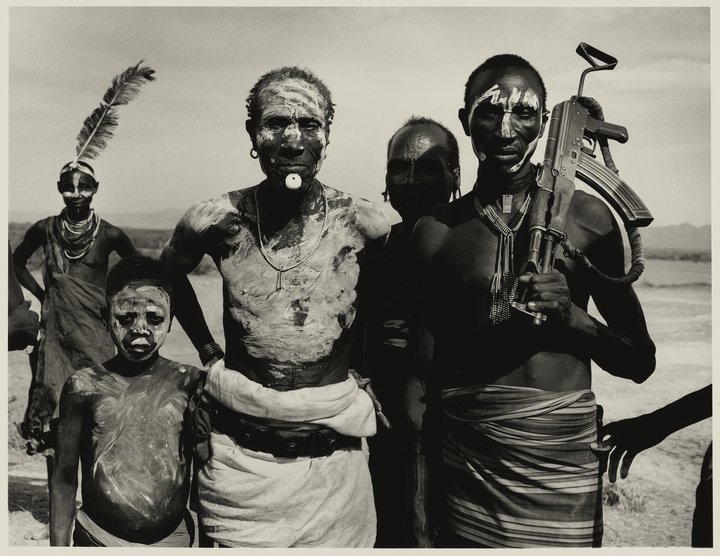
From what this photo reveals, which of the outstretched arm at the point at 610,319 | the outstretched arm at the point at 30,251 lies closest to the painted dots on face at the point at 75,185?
the outstretched arm at the point at 30,251

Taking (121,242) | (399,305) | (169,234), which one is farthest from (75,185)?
(169,234)

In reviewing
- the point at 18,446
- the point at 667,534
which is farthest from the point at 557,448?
the point at 18,446

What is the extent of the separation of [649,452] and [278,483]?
578cm

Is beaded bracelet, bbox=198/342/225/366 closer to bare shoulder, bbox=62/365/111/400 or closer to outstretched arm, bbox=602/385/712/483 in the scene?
bare shoulder, bbox=62/365/111/400

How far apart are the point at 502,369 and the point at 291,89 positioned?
1.43 meters

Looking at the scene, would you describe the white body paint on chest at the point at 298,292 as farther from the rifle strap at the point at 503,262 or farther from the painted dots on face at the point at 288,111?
the rifle strap at the point at 503,262

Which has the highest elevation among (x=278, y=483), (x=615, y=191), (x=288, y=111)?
(x=288, y=111)

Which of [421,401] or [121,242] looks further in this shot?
[121,242]

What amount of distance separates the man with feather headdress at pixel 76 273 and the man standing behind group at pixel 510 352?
3384 millimetres

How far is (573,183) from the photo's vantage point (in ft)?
9.91

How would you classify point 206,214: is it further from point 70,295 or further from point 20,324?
point 70,295

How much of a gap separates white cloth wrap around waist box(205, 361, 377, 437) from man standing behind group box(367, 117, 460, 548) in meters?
0.22

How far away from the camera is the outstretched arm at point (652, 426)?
3.04 meters

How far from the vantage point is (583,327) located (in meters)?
2.90
